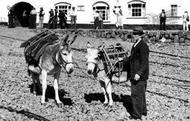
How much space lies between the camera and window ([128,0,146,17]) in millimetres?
36894

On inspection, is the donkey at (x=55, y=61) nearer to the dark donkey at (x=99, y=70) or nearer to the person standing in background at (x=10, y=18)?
the dark donkey at (x=99, y=70)

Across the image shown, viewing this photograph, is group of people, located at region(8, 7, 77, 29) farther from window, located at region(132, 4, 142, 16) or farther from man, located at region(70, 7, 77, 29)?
window, located at region(132, 4, 142, 16)

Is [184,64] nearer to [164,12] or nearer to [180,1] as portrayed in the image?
[164,12]

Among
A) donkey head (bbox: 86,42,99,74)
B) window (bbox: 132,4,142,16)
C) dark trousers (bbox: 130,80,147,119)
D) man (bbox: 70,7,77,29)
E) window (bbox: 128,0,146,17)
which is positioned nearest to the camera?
dark trousers (bbox: 130,80,147,119)

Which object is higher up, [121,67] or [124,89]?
[121,67]

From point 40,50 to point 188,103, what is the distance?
16.0ft

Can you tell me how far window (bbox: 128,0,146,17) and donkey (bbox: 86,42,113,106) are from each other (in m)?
26.4

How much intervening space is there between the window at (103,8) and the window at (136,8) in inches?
90.6

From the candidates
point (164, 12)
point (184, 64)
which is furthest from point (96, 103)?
point (164, 12)

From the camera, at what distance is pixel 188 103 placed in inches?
468

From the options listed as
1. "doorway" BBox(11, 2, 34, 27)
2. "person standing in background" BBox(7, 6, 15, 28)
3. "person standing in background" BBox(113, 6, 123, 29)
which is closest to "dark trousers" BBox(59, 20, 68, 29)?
"person standing in background" BBox(113, 6, 123, 29)

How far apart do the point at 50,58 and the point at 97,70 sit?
4.53ft

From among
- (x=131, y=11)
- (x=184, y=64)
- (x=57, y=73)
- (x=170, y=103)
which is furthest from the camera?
(x=131, y=11)

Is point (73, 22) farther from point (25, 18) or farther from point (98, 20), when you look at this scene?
point (25, 18)
